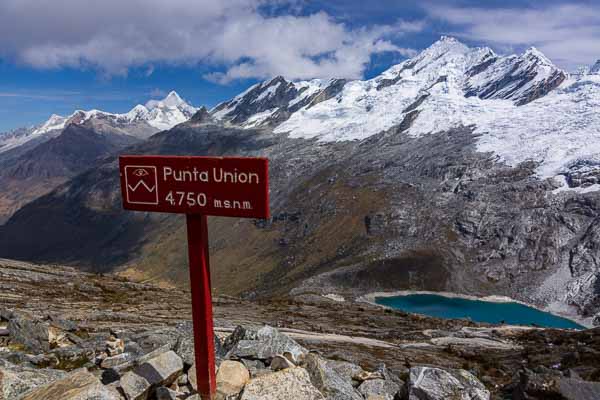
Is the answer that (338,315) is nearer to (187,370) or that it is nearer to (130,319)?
(130,319)

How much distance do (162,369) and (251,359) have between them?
3625mm

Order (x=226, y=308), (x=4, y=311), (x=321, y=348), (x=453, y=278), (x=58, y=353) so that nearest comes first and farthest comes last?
(x=58, y=353)
(x=4, y=311)
(x=321, y=348)
(x=226, y=308)
(x=453, y=278)

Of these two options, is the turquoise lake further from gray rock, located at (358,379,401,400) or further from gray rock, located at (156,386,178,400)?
gray rock, located at (156,386,178,400)

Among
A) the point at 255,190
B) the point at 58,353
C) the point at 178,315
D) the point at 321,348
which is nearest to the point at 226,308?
the point at 178,315

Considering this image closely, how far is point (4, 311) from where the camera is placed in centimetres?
2509

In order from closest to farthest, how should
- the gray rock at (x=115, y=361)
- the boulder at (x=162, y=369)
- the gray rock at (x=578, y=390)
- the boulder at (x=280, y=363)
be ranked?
the boulder at (x=162, y=369) < the gray rock at (x=578, y=390) < the boulder at (x=280, y=363) < the gray rock at (x=115, y=361)

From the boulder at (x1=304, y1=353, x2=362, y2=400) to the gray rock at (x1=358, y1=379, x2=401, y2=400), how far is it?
173cm

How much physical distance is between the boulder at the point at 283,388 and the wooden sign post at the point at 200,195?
1.27 metres

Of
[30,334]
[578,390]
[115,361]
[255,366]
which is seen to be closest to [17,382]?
[115,361]

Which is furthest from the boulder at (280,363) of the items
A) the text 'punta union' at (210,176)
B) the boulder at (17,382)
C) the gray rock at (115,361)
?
the text 'punta union' at (210,176)

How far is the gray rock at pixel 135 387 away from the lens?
38.4ft

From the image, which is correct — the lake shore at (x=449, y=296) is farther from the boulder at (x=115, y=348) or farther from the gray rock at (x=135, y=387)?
the gray rock at (x=135, y=387)

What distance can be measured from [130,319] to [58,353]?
22732 millimetres

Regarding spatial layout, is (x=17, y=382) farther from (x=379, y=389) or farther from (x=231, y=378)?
(x=379, y=389)
